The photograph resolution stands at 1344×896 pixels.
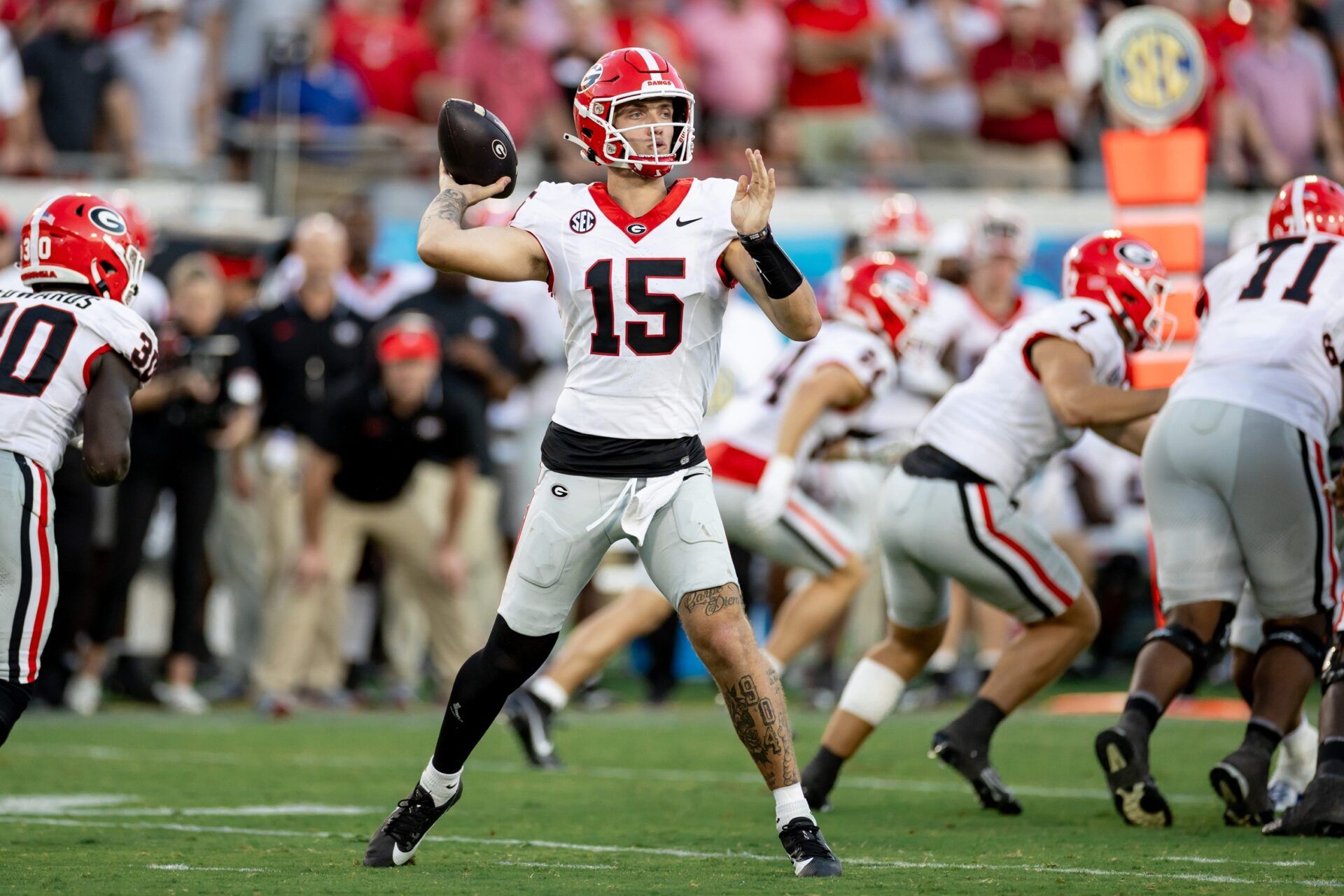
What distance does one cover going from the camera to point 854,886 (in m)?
4.71

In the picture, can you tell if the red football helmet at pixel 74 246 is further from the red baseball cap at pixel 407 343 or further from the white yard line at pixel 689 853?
the red baseball cap at pixel 407 343

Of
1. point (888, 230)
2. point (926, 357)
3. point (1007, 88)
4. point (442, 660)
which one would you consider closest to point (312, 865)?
point (926, 357)

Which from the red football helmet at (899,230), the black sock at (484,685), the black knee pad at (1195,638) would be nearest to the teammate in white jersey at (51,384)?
the black sock at (484,685)

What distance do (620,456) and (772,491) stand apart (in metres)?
2.45

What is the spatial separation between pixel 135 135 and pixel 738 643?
8827mm

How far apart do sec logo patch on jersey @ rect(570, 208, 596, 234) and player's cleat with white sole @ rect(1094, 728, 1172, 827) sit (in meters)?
2.20

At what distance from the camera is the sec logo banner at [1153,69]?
10.2m

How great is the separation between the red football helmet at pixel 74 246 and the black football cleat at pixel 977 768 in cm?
295

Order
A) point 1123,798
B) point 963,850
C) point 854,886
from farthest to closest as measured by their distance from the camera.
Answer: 1. point 1123,798
2. point 963,850
3. point 854,886

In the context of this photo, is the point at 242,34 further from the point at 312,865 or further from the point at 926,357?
the point at 312,865

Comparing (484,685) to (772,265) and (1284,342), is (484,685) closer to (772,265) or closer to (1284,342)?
(772,265)

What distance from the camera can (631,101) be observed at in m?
5.11

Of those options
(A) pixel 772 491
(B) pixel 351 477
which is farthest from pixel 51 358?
(B) pixel 351 477

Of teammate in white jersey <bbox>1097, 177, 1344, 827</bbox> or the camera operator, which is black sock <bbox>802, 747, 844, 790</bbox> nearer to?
teammate in white jersey <bbox>1097, 177, 1344, 827</bbox>
